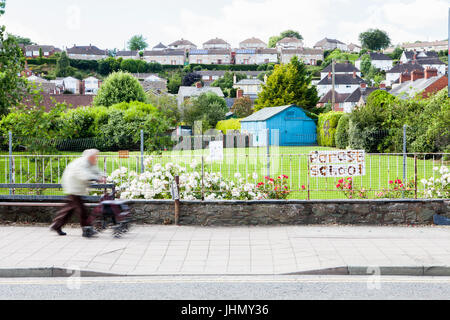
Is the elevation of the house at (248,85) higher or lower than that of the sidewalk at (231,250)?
higher

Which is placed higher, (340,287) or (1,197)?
(1,197)

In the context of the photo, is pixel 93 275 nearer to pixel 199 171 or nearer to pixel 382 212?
pixel 199 171

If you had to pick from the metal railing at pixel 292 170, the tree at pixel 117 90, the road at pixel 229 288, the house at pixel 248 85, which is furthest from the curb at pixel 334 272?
the house at pixel 248 85

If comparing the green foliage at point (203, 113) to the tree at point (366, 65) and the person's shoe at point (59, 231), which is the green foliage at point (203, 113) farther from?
the tree at point (366, 65)

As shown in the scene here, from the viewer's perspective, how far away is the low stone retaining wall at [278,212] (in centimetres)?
1095

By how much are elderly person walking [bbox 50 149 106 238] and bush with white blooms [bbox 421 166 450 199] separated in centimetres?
718

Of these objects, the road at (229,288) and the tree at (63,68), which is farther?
the tree at (63,68)

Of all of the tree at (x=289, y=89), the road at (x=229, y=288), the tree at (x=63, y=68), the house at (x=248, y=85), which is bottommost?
the road at (x=229, y=288)

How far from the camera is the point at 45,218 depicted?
11.1m

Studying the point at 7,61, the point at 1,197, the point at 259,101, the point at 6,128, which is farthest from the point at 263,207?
the point at 259,101

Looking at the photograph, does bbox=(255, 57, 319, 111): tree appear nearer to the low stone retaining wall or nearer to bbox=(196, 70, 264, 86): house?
the low stone retaining wall

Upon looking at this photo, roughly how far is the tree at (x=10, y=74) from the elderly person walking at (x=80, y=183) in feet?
45.1

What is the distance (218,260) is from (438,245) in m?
3.83

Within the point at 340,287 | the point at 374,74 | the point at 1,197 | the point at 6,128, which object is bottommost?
the point at 340,287
